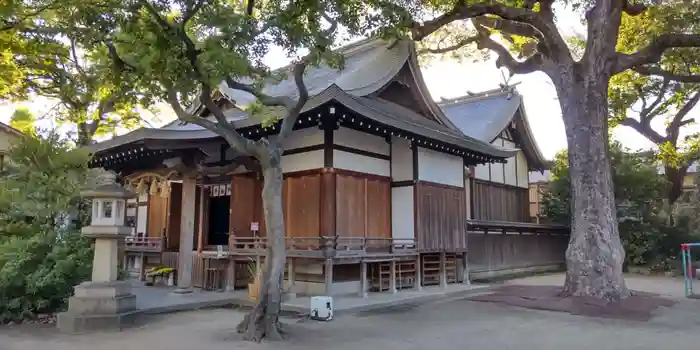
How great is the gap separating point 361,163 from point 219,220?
5.06m

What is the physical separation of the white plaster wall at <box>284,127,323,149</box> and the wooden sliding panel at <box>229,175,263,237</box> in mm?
1385

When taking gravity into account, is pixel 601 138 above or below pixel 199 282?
above

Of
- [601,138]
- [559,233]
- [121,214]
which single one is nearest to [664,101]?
[559,233]

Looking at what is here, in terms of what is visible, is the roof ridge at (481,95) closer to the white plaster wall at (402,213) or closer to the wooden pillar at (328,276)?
the white plaster wall at (402,213)

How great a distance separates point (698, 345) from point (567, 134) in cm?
562

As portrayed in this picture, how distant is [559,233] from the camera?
20375 millimetres

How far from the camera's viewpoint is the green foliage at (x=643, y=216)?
1850cm

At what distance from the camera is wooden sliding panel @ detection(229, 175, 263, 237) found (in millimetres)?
11539

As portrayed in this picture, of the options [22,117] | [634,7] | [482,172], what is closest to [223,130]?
[634,7]

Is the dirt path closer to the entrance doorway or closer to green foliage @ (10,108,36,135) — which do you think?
the entrance doorway

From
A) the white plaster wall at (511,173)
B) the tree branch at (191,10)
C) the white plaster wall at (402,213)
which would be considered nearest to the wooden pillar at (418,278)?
the white plaster wall at (402,213)

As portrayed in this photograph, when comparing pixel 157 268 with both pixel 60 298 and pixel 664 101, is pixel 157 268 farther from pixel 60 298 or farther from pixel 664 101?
pixel 664 101

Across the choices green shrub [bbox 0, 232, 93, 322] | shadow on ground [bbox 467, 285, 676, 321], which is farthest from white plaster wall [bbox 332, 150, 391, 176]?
green shrub [bbox 0, 232, 93, 322]

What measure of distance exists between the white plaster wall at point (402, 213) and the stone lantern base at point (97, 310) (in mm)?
6326
